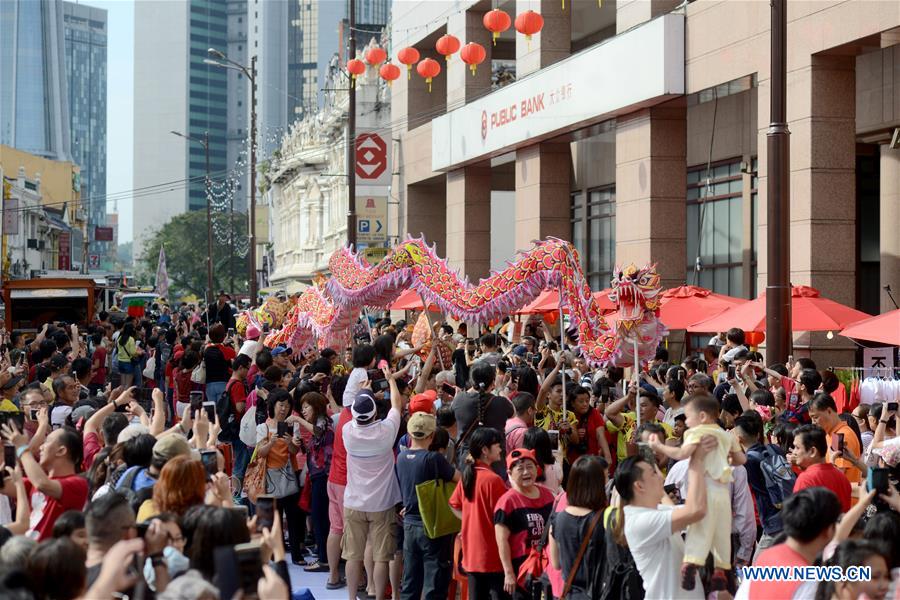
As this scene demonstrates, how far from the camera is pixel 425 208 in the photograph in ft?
120

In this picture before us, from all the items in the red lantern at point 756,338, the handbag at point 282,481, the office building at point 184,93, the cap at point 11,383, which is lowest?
the handbag at point 282,481

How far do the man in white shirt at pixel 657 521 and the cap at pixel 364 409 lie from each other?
12.2 ft

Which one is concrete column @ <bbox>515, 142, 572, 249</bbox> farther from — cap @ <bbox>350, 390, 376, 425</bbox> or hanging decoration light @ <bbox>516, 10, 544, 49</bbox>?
cap @ <bbox>350, 390, 376, 425</bbox>

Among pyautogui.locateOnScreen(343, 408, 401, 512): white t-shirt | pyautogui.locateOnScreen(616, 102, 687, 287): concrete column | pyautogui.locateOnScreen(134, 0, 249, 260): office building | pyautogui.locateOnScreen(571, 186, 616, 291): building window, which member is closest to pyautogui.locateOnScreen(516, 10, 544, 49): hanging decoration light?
pyautogui.locateOnScreen(616, 102, 687, 287): concrete column

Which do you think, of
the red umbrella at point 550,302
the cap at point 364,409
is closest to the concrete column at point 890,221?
the red umbrella at point 550,302

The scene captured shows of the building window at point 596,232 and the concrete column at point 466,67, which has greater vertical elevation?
the concrete column at point 466,67

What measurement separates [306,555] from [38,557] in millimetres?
8077

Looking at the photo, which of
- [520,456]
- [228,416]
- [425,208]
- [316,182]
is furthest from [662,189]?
[316,182]

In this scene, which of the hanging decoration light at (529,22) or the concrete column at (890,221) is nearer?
the concrete column at (890,221)

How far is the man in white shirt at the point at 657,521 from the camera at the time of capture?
610cm

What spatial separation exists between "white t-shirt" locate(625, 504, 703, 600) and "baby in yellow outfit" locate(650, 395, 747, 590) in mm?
83

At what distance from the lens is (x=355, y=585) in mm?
10328

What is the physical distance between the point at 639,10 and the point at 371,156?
1202 centimetres

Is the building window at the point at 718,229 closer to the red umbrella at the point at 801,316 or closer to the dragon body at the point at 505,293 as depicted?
the red umbrella at the point at 801,316
